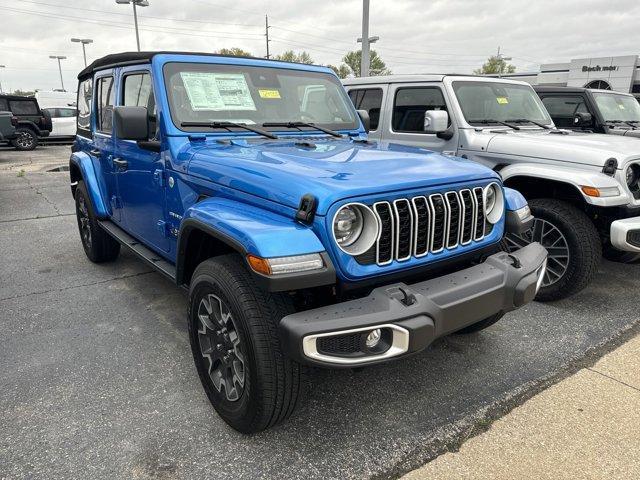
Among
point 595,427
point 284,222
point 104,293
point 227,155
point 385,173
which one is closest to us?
point 284,222

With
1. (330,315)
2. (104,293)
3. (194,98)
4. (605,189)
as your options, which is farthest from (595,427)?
(104,293)

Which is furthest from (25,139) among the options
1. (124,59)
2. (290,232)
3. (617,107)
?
(290,232)

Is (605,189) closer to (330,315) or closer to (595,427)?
(595,427)

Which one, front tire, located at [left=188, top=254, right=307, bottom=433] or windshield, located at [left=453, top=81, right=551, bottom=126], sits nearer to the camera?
front tire, located at [left=188, top=254, right=307, bottom=433]

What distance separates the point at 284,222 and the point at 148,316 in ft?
7.05

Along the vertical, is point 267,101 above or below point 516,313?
above

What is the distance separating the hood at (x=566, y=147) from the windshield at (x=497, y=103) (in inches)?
14.6

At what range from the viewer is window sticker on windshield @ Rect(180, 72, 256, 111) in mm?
3137

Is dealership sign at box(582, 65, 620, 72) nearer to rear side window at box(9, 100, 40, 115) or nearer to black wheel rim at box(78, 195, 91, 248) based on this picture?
rear side window at box(9, 100, 40, 115)

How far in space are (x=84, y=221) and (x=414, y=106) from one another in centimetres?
383

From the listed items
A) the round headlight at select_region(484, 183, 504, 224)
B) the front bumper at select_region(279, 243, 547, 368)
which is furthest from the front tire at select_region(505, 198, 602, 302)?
the front bumper at select_region(279, 243, 547, 368)

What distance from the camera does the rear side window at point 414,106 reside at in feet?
16.6

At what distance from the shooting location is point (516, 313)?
3.83 meters

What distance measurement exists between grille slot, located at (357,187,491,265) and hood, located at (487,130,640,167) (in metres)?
1.91
